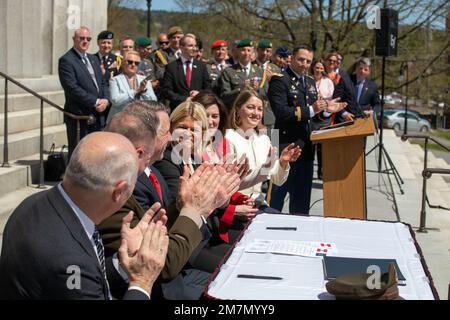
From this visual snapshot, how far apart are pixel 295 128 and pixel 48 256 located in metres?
4.90

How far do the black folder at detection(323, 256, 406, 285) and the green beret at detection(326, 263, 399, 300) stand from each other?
26cm

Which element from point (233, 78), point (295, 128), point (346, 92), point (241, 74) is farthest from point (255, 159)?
point (346, 92)

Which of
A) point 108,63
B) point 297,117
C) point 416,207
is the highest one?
point 108,63

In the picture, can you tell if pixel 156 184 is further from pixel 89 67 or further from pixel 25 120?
pixel 25 120

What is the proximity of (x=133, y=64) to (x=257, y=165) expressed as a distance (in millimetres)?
3054

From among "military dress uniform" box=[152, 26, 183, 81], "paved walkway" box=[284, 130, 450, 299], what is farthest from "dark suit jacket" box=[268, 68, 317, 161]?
"military dress uniform" box=[152, 26, 183, 81]

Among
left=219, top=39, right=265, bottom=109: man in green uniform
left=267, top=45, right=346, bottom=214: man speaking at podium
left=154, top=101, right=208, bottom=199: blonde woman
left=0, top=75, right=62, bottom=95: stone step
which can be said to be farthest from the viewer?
left=0, top=75, right=62, bottom=95: stone step

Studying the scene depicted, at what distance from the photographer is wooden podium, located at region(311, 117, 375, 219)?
6578mm

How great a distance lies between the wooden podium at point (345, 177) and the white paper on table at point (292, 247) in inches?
121

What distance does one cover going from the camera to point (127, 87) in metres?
7.98

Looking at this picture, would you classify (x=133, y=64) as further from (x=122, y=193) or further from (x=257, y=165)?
(x=122, y=193)

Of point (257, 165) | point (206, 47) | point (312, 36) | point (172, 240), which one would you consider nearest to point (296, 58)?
point (257, 165)

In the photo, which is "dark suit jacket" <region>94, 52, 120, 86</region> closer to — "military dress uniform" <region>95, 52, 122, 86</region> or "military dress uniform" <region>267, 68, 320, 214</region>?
"military dress uniform" <region>95, 52, 122, 86</region>

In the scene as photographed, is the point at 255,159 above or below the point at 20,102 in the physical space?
below
